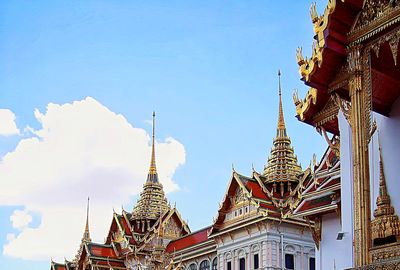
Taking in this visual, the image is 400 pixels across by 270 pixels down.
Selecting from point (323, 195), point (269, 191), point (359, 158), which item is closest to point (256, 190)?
point (269, 191)

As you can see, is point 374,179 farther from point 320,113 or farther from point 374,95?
point 320,113

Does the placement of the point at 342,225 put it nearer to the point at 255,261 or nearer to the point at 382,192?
the point at 382,192

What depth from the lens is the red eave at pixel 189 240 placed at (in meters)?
44.5

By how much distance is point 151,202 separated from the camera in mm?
59656

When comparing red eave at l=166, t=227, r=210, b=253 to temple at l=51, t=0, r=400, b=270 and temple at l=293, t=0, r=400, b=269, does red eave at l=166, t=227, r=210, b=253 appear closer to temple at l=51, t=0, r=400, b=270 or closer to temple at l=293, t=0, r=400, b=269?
temple at l=51, t=0, r=400, b=270

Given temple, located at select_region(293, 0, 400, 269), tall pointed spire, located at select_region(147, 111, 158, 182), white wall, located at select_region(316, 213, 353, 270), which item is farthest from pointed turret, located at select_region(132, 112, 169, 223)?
temple, located at select_region(293, 0, 400, 269)

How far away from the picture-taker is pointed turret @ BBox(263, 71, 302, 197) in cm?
4100

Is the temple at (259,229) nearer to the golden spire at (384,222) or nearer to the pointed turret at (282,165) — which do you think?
the pointed turret at (282,165)

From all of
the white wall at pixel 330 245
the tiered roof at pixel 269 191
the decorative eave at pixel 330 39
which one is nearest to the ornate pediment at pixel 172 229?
the tiered roof at pixel 269 191

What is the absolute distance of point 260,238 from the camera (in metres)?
37.0

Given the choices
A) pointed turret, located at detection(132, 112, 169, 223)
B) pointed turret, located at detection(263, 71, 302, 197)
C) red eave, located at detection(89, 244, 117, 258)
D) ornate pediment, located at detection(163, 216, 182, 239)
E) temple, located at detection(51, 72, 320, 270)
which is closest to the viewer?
temple, located at detection(51, 72, 320, 270)

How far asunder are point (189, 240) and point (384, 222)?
38.1 metres

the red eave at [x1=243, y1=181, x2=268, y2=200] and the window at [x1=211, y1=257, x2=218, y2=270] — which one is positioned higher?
the red eave at [x1=243, y1=181, x2=268, y2=200]

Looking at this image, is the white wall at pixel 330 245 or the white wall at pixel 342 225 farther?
the white wall at pixel 330 245
